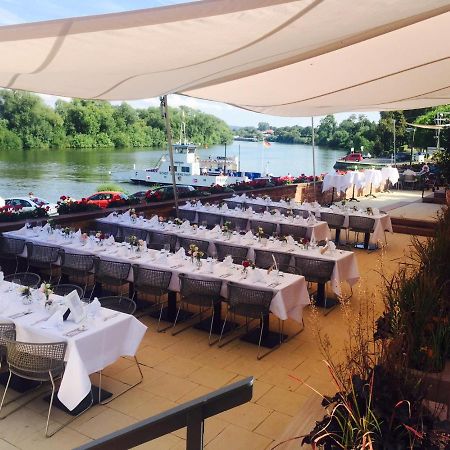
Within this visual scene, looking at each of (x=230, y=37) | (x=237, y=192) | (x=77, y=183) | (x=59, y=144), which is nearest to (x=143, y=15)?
(x=230, y=37)

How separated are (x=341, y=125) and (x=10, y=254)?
246ft

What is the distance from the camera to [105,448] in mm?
1223

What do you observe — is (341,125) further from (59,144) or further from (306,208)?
(306,208)

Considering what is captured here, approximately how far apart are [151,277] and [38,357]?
2350mm

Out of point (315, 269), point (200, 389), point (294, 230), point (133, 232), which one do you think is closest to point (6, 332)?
point (200, 389)

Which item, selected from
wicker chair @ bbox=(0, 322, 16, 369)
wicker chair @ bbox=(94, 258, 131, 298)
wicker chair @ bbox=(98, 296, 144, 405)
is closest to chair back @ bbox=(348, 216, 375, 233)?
wicker chair @ bbox=(94, 258, 131, 298)

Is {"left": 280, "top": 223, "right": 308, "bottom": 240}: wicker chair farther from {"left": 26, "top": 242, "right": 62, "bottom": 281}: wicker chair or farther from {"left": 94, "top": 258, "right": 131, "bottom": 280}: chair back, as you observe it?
{"left": 26, "top": 242, "right": 62, "bottom": 281}: wicker chair

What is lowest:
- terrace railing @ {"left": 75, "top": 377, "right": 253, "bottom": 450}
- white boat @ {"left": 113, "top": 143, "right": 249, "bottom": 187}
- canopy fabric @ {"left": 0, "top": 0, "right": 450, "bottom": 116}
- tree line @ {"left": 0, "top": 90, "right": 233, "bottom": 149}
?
white boat @ {"left": 113, "top": 143, "right": 249, "bottom": 187}

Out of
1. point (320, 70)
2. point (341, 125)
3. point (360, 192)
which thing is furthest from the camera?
point (341, 125)

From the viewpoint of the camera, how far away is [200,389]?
189 inches

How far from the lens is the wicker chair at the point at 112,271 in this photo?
21.8 ft

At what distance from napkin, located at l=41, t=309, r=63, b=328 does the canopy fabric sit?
211 centimetres

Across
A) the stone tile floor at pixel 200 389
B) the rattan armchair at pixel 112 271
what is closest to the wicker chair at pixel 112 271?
the rattan armchair at pixel 112 271

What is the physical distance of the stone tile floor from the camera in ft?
13.1
